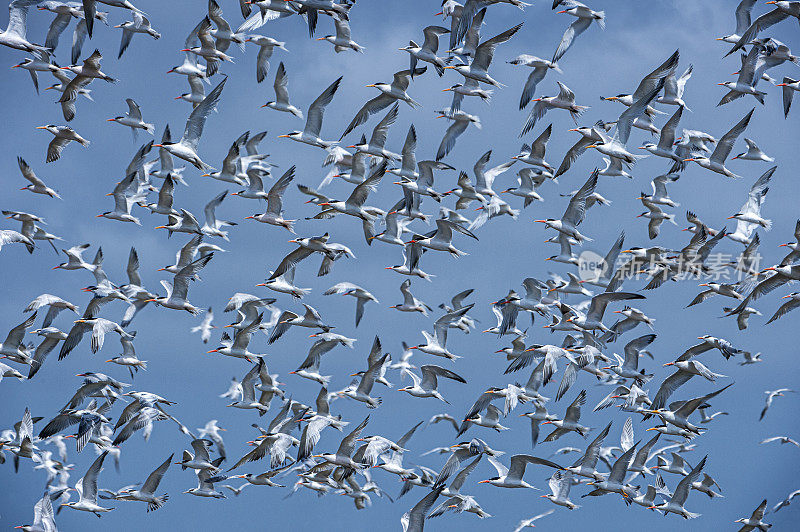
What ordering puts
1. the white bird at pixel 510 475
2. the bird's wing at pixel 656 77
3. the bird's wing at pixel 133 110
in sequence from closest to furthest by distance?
the bird's wing at pixel 656 77 → the white bird at pixel 510 475 → the bird's wing at pixel 133 110

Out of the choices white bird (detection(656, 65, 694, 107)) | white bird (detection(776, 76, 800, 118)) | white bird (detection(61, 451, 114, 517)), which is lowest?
white bird (detection(61, 451, 114, 517))

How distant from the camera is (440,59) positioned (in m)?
27.4

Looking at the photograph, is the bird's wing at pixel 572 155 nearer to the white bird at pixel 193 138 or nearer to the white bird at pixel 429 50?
the white bird at pixel 429 50

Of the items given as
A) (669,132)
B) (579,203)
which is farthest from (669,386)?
(669,132)

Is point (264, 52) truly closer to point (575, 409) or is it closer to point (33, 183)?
point (33, 183)

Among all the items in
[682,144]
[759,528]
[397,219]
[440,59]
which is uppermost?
[682,144]

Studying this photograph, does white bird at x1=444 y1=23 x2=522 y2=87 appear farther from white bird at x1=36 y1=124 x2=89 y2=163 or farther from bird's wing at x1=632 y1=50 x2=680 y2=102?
white bird at x1=36 y1=124 x2=89 y2=163

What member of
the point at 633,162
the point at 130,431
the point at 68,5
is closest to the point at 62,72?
the point at 68,5

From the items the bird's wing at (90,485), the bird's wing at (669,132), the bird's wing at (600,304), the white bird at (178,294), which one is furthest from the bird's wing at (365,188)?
the bird's wing at (90,485)

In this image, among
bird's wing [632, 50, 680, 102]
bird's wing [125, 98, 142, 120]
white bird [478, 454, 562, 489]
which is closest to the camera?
bird's wing [632, 50, 680, 102]

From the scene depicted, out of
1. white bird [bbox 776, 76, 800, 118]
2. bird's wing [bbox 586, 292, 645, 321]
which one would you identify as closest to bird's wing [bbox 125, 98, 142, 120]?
bird's wing [bbox 586, 292, 645, 321]

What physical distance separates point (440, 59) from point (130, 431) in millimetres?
11726

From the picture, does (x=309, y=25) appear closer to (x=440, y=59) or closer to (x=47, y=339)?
(x=440, y=59)

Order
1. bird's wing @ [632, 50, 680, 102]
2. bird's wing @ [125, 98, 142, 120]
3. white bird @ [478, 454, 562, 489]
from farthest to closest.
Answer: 1. bird's wing @ [125, 98, 142, 120]
2. white bird @ [478, 454, 562, 489]
3. bird's wing @ [632, 50, 680, 102]
